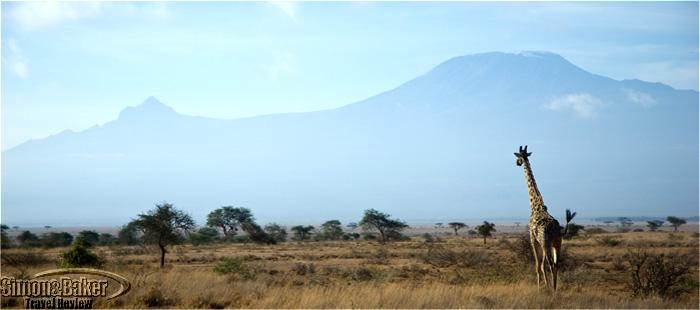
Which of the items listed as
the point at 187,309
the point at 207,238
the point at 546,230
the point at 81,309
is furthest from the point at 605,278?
the point at 207,238

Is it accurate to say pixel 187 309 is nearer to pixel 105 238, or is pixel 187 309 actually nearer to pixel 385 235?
pixel 385 235

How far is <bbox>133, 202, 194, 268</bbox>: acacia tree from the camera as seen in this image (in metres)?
34.8

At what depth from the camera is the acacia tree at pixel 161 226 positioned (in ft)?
114

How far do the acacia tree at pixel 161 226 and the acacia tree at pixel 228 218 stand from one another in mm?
44398

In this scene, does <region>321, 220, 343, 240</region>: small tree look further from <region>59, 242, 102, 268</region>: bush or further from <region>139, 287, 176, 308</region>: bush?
<region>139, 287, 176, 308</region>: bush

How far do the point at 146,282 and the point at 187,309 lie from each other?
2450 mm

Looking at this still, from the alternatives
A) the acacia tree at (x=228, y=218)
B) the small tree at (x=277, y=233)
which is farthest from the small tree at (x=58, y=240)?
the small tree at (x=277, y=233)

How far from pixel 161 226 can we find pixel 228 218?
→ 159 feet

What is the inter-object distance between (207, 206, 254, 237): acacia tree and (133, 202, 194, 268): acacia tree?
4440 centimetres

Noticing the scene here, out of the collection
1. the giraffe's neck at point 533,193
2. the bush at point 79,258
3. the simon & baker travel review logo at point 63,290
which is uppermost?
the giraffe's neck at point 533,193

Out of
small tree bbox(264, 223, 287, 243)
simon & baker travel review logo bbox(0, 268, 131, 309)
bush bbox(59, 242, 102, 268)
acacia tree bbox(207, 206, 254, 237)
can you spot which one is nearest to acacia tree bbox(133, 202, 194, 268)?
bush bbox(59, 242, 102, 268)

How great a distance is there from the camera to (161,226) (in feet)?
115

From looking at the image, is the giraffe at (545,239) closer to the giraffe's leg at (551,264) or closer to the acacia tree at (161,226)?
the giraffe's leg at (551,264)

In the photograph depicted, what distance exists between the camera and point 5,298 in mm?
13625
